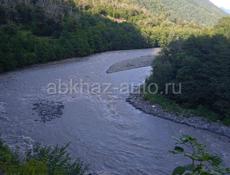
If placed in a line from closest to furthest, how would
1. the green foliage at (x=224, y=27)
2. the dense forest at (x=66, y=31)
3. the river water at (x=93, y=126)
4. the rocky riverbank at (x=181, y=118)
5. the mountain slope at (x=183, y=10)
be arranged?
the river water at (x=93, y=126)
the rocky riverbank at (x=181, y=118)
the green foliage at (x=224, y=27)
the dense forest at (x=66, y=31)
the mountain slope at (x=183, y=10)

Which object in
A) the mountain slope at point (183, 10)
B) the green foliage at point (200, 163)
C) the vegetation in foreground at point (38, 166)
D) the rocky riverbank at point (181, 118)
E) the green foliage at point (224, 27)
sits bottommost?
the rocky riverbank at point (181, 118)

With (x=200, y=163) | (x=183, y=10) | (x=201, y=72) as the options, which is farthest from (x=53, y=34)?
(x=183, y=10)

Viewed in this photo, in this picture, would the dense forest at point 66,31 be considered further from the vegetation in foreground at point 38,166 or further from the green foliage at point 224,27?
the vegetation in foreground at point 38,166

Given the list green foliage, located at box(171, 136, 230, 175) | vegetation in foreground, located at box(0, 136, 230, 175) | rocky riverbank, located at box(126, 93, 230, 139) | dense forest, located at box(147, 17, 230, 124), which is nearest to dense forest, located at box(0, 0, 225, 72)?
dense forest, located at box(147, 17, 230, 124)

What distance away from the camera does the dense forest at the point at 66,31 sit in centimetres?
3906

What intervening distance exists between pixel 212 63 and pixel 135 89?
7564 mm

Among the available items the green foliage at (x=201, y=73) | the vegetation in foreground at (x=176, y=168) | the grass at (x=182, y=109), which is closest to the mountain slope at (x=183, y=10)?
the green foliage at (x=201, y=73)

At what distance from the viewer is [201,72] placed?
27344 mm

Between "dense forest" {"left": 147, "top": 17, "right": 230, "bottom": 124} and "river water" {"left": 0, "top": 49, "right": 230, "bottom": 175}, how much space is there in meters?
3.62

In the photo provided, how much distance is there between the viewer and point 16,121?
67.9 ft

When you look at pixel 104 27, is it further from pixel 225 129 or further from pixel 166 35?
pixel 225 129

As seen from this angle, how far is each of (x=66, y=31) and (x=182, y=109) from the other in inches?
995

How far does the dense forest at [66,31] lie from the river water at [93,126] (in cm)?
628

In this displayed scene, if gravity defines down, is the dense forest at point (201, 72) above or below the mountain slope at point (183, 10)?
below
